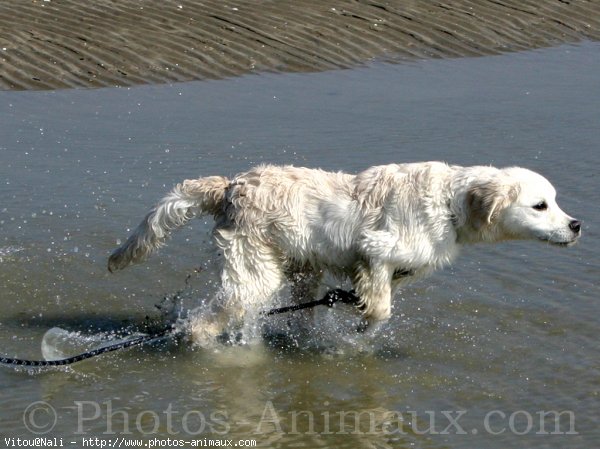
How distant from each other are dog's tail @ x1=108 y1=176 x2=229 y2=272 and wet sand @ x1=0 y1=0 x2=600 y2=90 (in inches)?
247

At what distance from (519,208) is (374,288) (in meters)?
1.03

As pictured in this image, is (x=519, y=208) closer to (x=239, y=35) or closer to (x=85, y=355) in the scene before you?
(x=85, y=355)

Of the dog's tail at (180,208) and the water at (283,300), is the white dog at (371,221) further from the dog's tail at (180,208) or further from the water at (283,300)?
the water at (283,300)

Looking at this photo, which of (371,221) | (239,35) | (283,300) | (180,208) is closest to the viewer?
(371,221)

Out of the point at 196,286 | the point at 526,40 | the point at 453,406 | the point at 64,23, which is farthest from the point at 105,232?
the point at 526,40

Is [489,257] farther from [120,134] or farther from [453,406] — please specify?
[120,134]

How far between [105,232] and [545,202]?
12.8ft

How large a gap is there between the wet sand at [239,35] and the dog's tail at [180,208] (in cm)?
626

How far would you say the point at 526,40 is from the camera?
1537cm

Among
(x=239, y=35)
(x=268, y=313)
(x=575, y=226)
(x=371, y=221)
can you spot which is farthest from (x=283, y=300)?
(x=239, y=35)

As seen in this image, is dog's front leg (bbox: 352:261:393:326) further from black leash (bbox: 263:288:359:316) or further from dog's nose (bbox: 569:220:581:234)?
dog's nose (bbox: 569:220:581:234)

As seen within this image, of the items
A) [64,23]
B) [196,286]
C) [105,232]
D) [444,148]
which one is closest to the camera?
[196,286]

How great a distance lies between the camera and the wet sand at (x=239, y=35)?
13492 millimetres

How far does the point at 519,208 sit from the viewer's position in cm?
691
